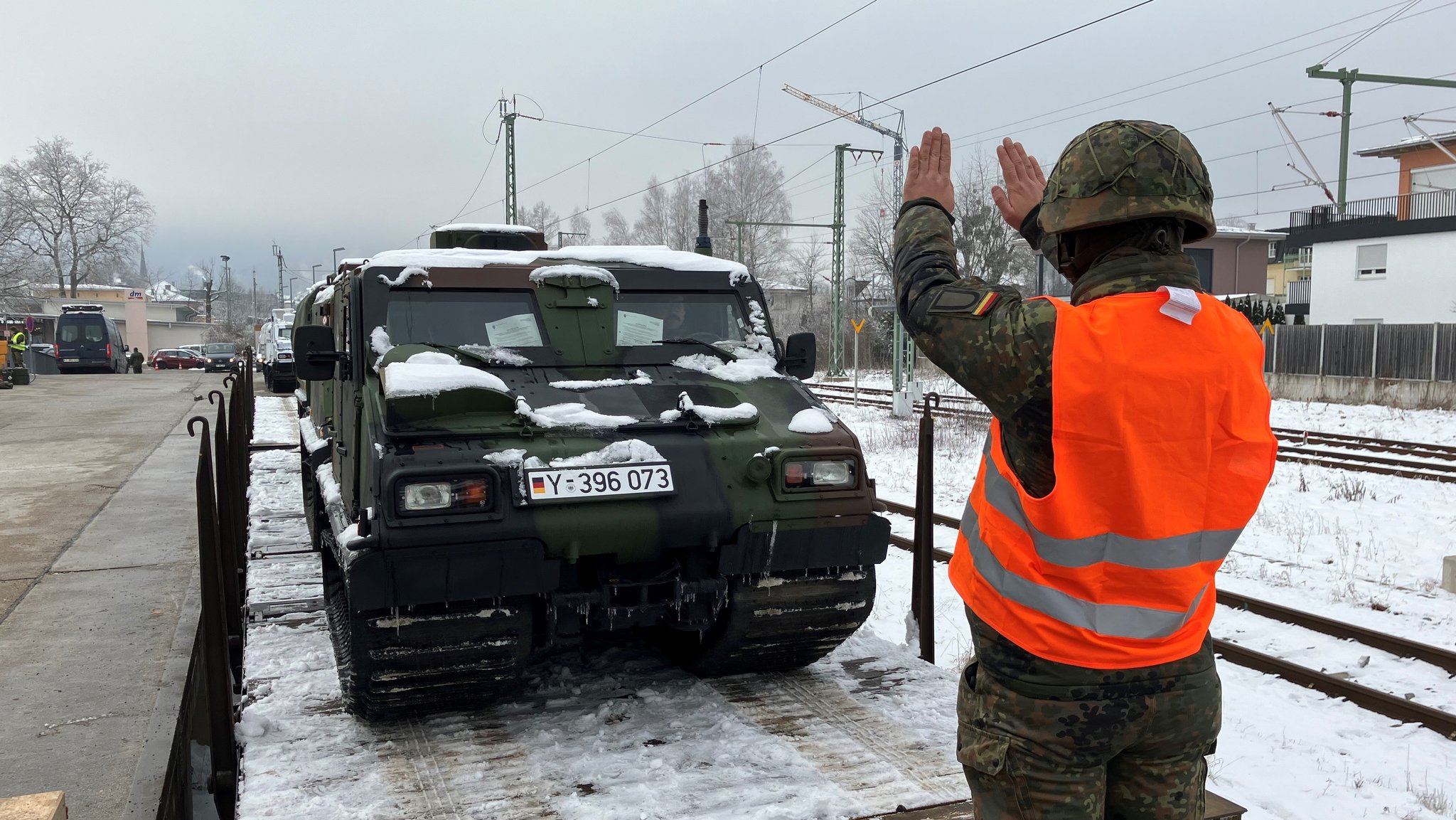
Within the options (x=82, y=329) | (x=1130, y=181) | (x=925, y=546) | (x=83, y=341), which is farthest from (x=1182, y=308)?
(x=82, y=329)

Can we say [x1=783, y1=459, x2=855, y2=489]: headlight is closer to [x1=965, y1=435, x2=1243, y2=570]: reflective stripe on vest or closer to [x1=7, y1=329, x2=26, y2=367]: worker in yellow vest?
[x1=965, y1=435, x2=1243, y2=570]: reflective stripe on vest

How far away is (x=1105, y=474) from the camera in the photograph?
199 cm

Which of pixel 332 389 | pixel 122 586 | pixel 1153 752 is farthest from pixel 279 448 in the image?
pixel 1153 752

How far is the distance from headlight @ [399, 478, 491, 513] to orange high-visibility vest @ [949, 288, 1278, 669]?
2397 mm

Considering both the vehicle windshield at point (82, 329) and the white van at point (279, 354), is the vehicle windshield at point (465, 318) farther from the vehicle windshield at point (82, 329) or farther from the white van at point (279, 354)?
the vehicle windshield at point (82, 329)

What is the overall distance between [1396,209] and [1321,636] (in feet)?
108

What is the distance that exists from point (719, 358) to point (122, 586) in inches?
192

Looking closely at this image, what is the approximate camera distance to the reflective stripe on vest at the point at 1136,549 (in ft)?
6.68

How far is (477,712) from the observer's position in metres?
4.73

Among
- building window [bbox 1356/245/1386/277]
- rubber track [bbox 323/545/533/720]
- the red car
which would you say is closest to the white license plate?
rubber track [bbox 323/545/533/720]

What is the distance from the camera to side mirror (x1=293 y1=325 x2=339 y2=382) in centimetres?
Answer: 514

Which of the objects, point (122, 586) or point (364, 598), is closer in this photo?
point (364, 598)

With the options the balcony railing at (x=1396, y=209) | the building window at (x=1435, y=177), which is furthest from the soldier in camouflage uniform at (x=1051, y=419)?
the building window at (x=1435, y=177)

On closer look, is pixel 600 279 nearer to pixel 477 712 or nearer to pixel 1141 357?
pixel 477 712
